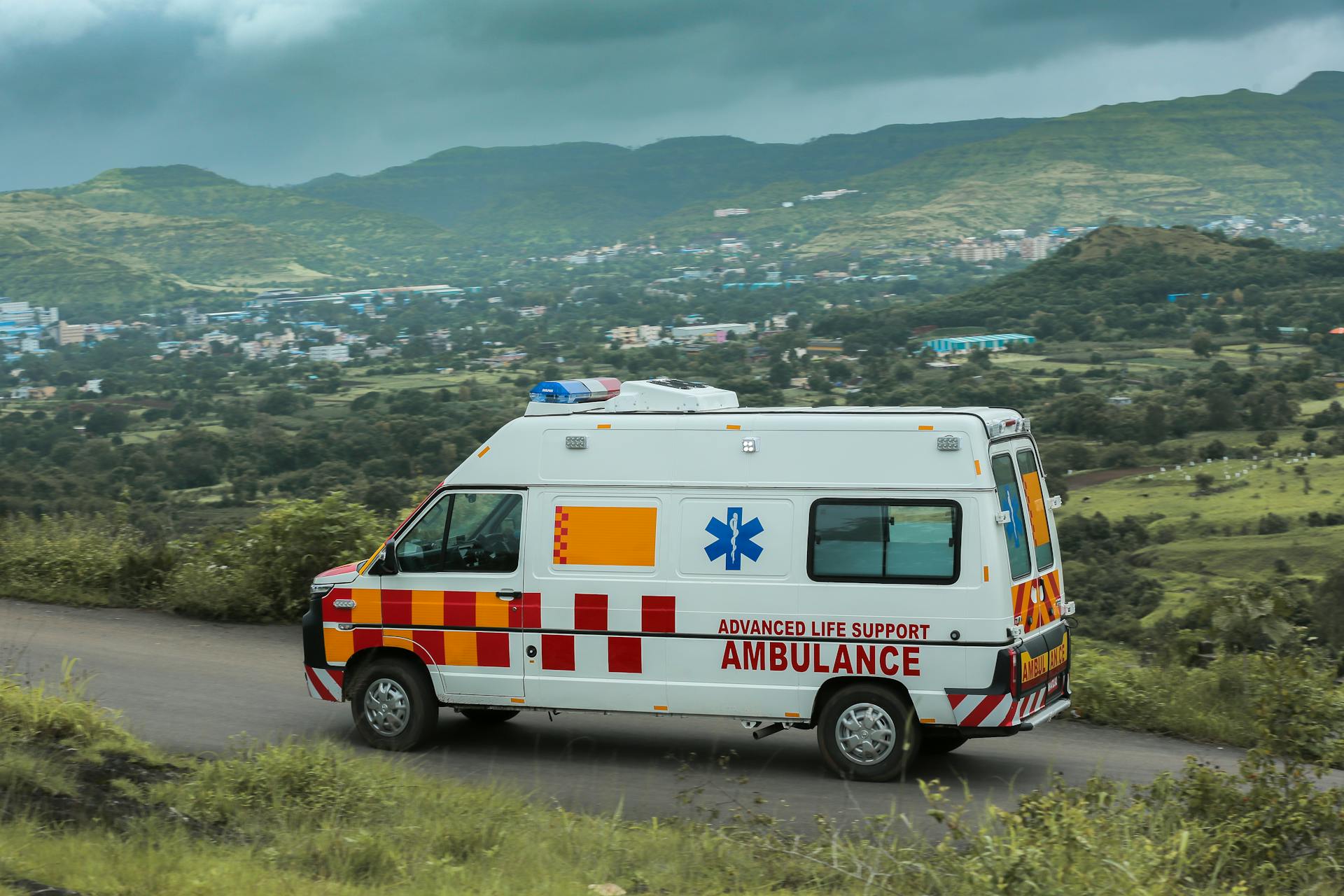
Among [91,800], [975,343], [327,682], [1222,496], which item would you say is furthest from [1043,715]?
[975,343]

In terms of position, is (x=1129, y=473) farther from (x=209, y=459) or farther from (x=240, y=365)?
(x=240, y=365)

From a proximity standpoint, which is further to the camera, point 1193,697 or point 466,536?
point 1193,697

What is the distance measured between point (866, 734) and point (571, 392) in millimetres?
2845

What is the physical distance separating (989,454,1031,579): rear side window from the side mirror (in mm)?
3793

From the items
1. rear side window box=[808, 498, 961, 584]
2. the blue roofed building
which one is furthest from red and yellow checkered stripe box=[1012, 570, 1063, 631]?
the blue roofed building

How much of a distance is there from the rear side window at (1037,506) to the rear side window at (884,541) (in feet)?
2.33

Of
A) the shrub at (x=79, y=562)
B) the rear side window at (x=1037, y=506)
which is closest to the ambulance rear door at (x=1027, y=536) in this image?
the rear side window at (x=1037, y=506)

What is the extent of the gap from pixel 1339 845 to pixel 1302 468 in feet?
257

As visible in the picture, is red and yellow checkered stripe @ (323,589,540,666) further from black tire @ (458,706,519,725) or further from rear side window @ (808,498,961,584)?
rear side window @ (808,498,961,584)

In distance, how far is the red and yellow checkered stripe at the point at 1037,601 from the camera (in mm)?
7703

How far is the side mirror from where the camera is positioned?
870cm

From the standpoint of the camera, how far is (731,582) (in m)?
8.01

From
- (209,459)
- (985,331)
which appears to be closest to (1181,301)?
(985,331)

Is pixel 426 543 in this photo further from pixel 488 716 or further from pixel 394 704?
pixel 488 716
